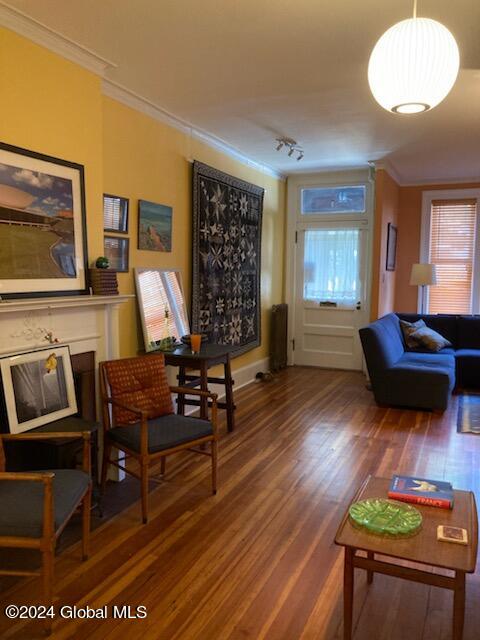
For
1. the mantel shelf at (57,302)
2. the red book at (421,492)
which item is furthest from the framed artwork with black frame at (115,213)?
the red book at (421,492)

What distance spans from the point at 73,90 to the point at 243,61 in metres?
1.00

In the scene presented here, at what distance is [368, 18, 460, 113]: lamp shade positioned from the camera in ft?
5.33

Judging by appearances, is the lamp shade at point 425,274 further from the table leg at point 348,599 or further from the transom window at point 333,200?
the table leg at point 348,599

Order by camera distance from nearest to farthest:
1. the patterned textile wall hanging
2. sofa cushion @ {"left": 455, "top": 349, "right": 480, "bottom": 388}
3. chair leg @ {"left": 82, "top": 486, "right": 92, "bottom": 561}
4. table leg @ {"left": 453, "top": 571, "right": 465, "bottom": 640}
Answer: table leg @ {"left": 453, "top": 571, "right": 465, "bottom": 640}, chair leg @ {"left": 82, "top": 486, "right": 92, "bottom": 561}, the patterned textile wall hanging, sofa cushion @ {"left": 455, "top": 349, "right": 480, "bottom": 388}

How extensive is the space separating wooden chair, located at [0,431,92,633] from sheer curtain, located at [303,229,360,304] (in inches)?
195

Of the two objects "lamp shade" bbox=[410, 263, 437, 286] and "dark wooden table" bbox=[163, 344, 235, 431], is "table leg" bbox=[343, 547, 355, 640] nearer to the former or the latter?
"dark wooden table" bbox=[163, 344, 235, 431]

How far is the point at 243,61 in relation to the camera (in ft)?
9.78

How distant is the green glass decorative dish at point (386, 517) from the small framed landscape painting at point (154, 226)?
2.59m

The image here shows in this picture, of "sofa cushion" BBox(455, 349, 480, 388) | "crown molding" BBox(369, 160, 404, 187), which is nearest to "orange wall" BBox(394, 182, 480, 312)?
"crown molding" BBox(369, 160, 404, 187)

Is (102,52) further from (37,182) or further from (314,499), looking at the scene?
(314,499)

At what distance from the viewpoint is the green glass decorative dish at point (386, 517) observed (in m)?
1.76

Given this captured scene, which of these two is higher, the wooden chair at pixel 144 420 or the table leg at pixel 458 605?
the wooden chair at pixel 144 420

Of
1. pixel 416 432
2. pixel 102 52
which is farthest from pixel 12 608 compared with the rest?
pixel 416 432

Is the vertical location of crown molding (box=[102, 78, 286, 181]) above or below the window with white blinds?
above
